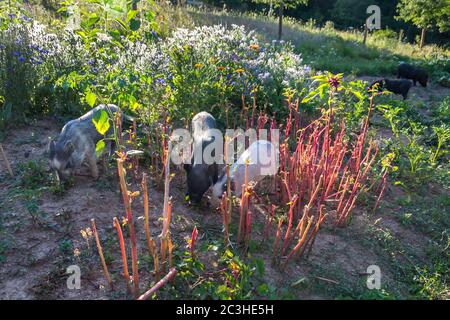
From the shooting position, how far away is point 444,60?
12.4 m

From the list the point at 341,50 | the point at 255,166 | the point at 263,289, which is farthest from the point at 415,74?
the point at 263,289

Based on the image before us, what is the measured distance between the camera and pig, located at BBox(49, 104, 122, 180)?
144 inches

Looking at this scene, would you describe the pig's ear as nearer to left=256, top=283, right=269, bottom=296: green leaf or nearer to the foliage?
left=256, top=283, right=269, bottom=296: green leaf

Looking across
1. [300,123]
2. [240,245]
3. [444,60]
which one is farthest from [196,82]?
[444,60]

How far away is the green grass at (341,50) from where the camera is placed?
11.4 metres

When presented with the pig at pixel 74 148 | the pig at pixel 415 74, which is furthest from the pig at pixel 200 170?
the pig at pixel 415 74

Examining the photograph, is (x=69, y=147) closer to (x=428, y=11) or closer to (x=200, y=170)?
(x=200, y=170)

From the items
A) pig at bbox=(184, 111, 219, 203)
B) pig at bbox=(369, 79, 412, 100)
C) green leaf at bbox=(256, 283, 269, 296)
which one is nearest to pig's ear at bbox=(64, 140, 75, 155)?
pig at bbox=(184, 111, 219, 203)

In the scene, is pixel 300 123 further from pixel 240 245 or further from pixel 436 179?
pixel 240 245

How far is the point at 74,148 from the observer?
3756 mm

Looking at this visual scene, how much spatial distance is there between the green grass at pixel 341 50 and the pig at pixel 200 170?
23.1 ft

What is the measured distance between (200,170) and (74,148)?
1.13m

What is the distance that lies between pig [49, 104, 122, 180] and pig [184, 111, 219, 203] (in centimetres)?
78
